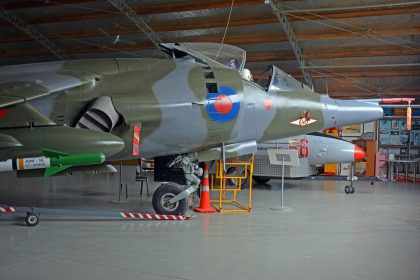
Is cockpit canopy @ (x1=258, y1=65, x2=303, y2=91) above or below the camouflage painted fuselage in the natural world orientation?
above

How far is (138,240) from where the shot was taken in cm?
541

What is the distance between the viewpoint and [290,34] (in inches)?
597

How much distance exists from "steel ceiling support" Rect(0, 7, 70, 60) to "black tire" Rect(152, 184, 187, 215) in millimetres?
12954

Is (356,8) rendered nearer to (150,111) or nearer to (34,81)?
(150,111)

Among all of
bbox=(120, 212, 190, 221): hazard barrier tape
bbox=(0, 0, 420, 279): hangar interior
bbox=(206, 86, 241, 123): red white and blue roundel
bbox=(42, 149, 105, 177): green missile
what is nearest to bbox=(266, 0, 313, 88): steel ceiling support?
bbox=(0, 0, 420, 279): hangar interior

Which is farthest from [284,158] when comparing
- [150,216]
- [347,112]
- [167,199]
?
[150,216]

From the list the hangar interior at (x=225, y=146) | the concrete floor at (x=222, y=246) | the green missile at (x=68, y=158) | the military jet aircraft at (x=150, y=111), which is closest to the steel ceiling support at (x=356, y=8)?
the hangar interior at (x=225, y=146)

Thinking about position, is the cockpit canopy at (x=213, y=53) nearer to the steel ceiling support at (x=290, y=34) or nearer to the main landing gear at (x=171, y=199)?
the main landing gear at (x=171, y=199)

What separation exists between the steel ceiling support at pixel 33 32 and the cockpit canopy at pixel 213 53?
11844 millimetres

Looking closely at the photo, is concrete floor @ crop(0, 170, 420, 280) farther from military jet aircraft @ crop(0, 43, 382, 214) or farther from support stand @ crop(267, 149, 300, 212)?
military jet aircraft @ crop(0, 43, 382, 214)

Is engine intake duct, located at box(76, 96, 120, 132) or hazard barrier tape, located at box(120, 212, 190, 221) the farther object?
hazard barrier tape, located at box(120, 212, 190, 221)

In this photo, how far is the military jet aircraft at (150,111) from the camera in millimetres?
5609

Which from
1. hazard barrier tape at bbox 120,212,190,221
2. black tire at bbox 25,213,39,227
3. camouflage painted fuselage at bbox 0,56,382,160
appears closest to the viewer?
black tire at bbox 25,213,39,227

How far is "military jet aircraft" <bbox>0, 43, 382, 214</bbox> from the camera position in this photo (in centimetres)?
561
